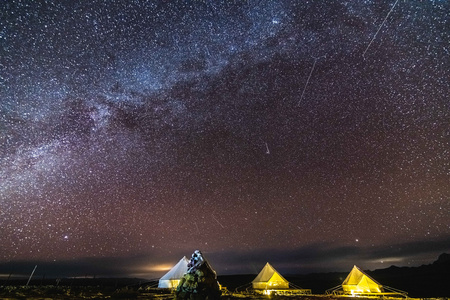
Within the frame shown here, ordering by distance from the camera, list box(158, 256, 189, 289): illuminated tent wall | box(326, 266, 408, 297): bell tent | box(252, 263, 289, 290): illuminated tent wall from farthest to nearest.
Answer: box(252, 263, 289, 290): illuminated tent wall
box(158, 256, 189, 289): illuminated tent wall
box(326, 266, 408, 297): bell tent

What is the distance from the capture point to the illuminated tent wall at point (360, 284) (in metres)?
38.4

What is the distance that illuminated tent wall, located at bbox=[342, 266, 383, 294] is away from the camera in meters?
38.4

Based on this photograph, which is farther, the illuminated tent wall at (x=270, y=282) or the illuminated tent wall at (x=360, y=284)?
the illuminated tent wall at (x=270, y=282)

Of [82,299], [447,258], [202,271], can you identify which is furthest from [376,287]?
[447,258]

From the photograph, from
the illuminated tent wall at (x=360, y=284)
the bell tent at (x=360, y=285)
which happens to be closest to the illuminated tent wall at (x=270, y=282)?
the bell tent at (x=360, y=285)

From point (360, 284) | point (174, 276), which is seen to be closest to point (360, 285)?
point (360, 284)

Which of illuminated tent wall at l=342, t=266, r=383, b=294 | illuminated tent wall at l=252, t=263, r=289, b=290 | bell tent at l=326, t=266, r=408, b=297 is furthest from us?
illuminated tent wall at l=252, t=263, r=289, b=290

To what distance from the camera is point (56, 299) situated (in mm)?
20203

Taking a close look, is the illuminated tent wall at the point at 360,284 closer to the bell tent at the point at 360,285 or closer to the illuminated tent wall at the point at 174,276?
the bell tent at the point at 360,285

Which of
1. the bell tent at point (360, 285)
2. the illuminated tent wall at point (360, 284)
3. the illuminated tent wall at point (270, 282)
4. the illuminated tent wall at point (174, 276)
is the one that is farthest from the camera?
the illuminated tent wall at point (270, 282)

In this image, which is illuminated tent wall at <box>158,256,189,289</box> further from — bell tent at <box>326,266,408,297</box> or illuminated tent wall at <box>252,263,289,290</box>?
bell tent at <box>326,266,408,297</box>

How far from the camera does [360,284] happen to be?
39.1m

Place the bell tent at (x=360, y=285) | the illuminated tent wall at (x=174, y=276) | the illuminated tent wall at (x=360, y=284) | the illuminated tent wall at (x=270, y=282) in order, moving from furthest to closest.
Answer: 1. the illuminated tent wall at (x=270, y=282)
2. the illuminated tent wall at (x=174, y=276)
3. the illuminated tent wall at (x=360, y=284)
4. the bell tent at (x=360, y=285)

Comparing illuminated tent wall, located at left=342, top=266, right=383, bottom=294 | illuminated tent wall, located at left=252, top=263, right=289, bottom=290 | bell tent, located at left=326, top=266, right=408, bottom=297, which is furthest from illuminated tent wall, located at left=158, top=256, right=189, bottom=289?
illuminated tent wall, located at left=342, top=266, right=383, bottom=294
